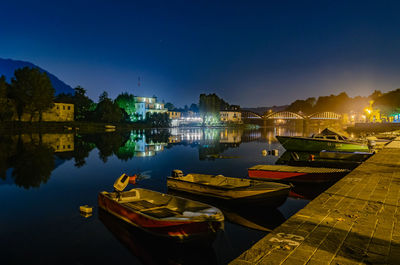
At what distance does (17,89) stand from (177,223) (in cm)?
8635

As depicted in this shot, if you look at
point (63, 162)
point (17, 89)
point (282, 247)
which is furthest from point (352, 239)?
point (17, 89)

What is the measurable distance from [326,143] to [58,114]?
89.1 m

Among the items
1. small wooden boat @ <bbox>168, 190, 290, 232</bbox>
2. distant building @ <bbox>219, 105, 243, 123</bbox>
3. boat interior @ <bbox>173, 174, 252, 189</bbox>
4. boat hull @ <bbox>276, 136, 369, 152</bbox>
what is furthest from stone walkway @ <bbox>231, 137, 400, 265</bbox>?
distant building @ <bbox>219, 105, 243, 123</bbox>

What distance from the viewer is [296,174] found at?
1805 centimetres

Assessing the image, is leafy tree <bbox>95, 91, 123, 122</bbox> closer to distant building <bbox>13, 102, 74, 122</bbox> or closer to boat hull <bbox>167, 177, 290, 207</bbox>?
distant building <bbox>13, 102, 74, 122</bbox>

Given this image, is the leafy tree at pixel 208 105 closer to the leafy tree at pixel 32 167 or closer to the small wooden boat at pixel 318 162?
the leafy tree at pixel 32 167

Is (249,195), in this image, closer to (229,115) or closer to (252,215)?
(252,215)

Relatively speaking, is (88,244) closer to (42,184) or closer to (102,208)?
(102,208)

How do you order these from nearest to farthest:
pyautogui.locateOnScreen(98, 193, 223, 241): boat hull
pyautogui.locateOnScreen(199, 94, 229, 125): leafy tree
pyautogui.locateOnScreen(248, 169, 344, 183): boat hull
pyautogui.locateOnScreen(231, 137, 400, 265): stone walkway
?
pyautogui.locateOnScreen(231, 137, 400, 265): stone walkway
pyautogui.locateOnScreen(98, 193, 223, 241): boat hull
pyautogui.locateOnScreen(248, 169, 344, 183): boat hull
pyautogui.locateOnScreen(199, 94, 229, 125): leafy tree

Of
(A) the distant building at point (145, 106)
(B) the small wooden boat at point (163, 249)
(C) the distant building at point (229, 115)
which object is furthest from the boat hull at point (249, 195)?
(C) the distant building at point (229, 115)

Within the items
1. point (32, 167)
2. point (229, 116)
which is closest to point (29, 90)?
point (32, 167)

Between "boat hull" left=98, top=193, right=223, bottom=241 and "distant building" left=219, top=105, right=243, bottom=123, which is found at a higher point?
"distant building" left=219, top=105, right=243, bottom=123

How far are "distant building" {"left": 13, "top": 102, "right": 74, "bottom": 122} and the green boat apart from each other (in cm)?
7996

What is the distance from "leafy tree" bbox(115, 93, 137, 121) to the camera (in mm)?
122562
